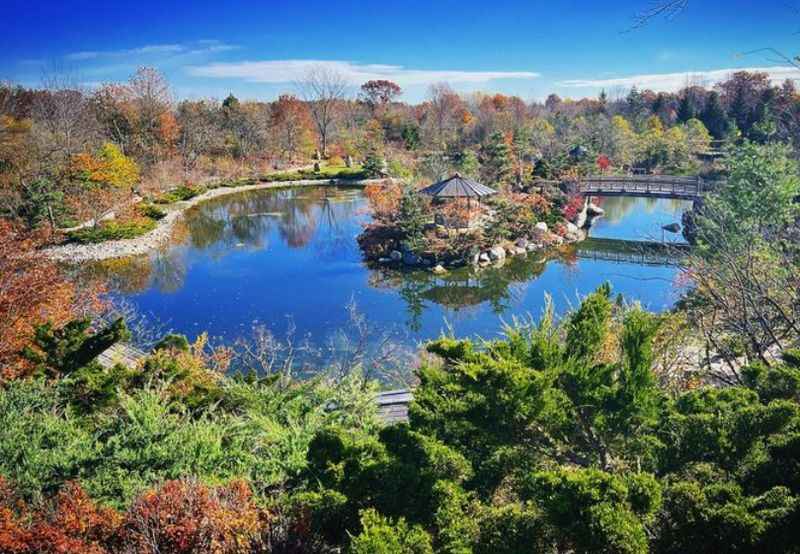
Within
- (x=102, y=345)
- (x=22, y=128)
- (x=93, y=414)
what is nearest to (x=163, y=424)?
(x=93, y=414)

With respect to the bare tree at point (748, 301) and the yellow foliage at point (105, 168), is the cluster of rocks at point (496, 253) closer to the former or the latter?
the bare tree at point (748, 301)

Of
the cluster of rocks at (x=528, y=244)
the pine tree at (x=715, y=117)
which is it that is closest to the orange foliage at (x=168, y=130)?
the cluster of rocks at (x=528, y=244)

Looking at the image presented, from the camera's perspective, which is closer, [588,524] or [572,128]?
[588,524]

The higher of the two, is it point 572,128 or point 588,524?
point 572,128

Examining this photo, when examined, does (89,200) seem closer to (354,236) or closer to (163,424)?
(354,236)

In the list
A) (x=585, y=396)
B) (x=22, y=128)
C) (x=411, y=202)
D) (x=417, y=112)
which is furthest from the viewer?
(x=417, y=112)

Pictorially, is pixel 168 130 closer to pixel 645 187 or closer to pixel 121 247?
pixel 121 247

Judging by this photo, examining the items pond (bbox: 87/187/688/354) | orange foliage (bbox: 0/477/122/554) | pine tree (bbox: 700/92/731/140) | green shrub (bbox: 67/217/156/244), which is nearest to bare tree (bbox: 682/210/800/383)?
pond (bbox: 87/187/688/354)
